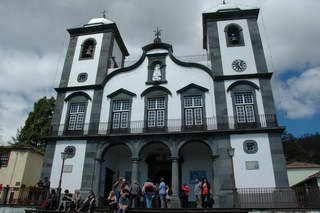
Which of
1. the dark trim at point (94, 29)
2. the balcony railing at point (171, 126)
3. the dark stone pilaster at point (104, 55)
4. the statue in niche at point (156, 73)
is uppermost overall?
the dark trim at point (94, 29)

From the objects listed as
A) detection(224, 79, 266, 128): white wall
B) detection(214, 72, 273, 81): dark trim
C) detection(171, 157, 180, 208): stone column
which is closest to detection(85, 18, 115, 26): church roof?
detection(214, 72, 273, 81): dark trim

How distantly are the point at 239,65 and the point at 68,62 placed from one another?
1265cm

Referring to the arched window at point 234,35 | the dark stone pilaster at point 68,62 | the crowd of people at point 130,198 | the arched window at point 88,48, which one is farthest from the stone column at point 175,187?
the arched window at point 88,48

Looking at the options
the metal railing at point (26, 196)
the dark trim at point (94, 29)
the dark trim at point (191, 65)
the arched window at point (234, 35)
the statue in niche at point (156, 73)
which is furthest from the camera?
the dark trim at point (94, 29)

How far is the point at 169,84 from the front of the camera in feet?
57.2

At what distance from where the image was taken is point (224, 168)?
1413 cm

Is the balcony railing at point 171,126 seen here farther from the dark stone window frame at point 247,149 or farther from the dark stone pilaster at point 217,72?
the dark stone window frame at point 247,149

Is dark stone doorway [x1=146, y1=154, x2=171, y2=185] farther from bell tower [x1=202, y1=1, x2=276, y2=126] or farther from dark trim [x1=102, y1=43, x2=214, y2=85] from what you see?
dark trim [x1=102, y1=43, x2=214, y2=85]

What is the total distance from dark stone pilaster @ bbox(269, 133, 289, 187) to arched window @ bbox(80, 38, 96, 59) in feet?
46.1

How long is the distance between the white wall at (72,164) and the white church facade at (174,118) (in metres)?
0.06

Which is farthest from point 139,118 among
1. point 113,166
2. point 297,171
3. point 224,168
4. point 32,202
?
point 297,171

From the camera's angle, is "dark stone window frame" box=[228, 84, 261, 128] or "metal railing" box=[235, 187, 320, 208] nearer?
"metal railing" box=[235, 187, 320, 208]

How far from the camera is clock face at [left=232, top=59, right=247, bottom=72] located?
17078mm

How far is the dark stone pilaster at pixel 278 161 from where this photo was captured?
44.0ft
